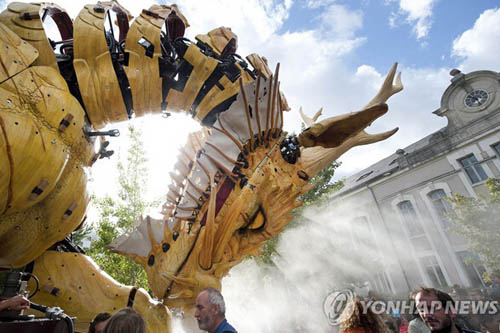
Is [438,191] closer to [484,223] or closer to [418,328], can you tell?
[484,223]

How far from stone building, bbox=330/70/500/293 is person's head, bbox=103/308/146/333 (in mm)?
14074

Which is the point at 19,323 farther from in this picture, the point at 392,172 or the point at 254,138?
the point at 392,172

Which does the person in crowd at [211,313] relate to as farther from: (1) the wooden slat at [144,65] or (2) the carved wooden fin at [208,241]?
(1) the wooden slat at [144,65]

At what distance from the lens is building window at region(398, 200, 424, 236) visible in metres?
16.0

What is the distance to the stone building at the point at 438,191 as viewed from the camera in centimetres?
1372

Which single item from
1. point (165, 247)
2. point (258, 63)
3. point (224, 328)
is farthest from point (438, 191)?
point (224, 328)

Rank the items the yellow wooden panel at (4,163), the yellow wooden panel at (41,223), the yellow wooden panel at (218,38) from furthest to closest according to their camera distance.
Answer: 1. the yellow wooden panel at (218,38)
2. the yellow wooden panel at (41,223)
3. the yellow wooden panel at (4,163)

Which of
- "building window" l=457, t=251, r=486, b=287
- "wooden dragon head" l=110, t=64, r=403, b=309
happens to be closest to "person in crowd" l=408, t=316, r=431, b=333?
"wooden dragon head" l=110, t=64, r=403, b=309

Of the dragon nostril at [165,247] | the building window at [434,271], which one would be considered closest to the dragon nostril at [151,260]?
the dragon nostril at [165,247]

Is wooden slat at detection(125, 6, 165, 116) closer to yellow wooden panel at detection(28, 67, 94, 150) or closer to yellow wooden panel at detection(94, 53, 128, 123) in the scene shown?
yellow wooden panel at detection(94, 53, 128, 123)

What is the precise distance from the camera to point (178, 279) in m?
2.41

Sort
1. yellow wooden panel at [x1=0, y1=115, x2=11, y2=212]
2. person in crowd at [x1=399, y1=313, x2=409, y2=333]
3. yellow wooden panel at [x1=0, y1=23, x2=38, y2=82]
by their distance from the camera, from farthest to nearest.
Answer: person in crowd at [x1=399, y1=313, x2=409, y2=333] < yellow wooden panel at [x1=0, y1=23, x2=38, y2=82] < yellow wooden panel at [x1=0, y1=115, x2=11, y2=212]

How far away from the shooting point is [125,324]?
1415 millimetres

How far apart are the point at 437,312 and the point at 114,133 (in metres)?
3.35
